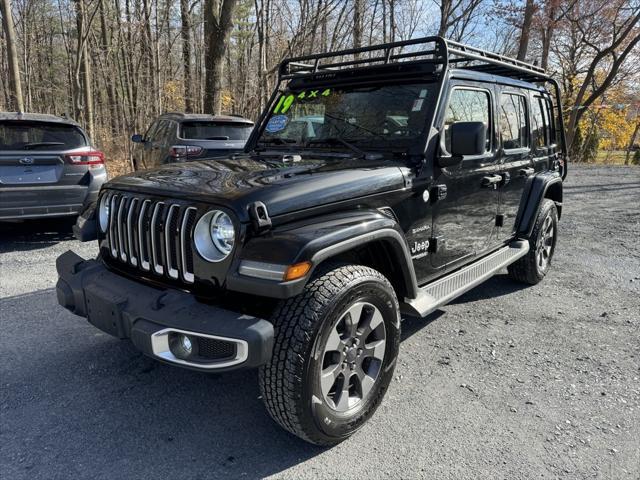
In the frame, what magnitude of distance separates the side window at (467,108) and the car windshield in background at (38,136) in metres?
5.15

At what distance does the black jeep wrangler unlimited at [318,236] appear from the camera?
7.39 ft

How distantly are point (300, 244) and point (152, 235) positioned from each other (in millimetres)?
882

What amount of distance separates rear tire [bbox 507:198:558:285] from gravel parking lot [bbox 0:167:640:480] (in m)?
0.46

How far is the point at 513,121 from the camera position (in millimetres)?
4383

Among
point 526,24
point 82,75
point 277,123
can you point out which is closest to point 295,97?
point 277,123

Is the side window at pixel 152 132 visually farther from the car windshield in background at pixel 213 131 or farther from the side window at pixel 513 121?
the side window at pixel 513 121

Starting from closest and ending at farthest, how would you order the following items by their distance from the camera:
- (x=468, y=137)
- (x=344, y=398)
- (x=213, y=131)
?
1. (x=344, y=398)
2. (x=468, y=137)
3. (x=213, y=131)

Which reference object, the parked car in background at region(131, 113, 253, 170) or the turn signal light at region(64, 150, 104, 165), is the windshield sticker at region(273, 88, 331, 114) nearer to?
the turn signal light at region(64, 150, 104, 165)

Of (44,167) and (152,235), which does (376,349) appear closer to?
(152,235)

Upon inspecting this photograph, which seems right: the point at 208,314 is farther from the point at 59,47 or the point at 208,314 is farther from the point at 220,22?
the point at 59,47

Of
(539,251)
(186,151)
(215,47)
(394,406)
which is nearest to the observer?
(394,406)

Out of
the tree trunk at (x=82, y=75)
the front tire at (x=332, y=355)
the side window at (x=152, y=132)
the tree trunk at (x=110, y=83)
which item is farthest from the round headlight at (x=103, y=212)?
the tree trunk at (x=110, y=83)

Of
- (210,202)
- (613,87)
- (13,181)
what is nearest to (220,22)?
(13,181)

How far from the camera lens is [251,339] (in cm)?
210
